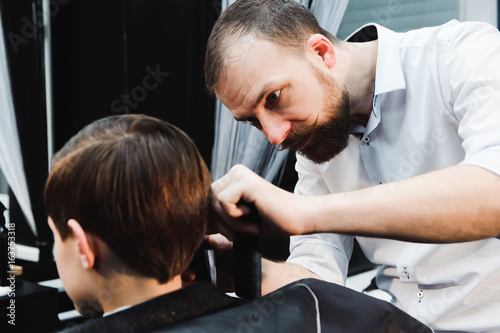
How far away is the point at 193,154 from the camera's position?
1132 millimetres

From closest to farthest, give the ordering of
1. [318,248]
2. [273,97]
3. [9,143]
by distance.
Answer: [273,97], [318,248], [9,143]

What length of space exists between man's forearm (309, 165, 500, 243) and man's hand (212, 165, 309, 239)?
4 cm

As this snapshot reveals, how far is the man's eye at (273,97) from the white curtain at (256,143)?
60.4 inches

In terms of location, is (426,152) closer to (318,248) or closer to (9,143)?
(318,248)

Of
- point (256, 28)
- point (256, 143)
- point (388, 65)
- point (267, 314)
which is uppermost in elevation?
point (256, 28)

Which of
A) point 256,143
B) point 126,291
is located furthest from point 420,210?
point 256,143

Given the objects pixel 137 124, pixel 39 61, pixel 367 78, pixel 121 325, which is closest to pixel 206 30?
pixel 39 61

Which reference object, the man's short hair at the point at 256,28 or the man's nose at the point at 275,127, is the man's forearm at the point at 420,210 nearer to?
the man's nose at the point at 275,127

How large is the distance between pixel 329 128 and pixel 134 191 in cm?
75

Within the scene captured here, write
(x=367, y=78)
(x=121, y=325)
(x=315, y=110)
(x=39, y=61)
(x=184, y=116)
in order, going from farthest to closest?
(x=184, y=116) → (x=39, y=61) → (x=367, y=78) → (x=315, y=110) → (x=121, y=325)

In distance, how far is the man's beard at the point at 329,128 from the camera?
1.55 meters

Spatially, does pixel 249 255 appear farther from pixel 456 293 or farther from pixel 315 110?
pixel 456 293

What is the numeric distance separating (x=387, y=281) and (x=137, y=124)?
3.60 feet

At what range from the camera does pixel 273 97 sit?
57.7 inches
